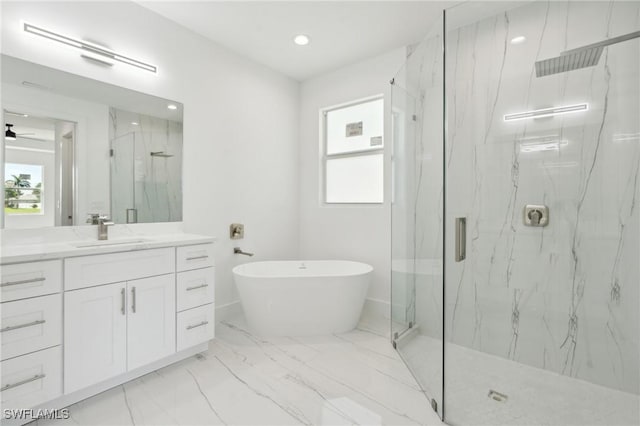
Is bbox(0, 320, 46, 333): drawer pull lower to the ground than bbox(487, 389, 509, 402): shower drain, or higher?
higher

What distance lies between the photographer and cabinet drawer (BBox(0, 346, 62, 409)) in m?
1.36

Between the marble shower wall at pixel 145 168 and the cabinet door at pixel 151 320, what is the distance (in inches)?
26.2

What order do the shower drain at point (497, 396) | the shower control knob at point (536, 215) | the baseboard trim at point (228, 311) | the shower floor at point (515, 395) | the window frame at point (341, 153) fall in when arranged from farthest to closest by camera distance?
the window frame at point (341, 153)
the baseboard trim at point (228, 311)
the shower control knob at point (536, 215)
the shower drain at point (497, 396)
the shower floor at point (515, 395)

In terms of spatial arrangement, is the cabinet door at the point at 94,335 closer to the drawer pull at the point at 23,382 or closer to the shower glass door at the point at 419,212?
the drawer pull at the point at 23,382

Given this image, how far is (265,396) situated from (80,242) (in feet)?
4.94

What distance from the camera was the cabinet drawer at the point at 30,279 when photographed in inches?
54.3

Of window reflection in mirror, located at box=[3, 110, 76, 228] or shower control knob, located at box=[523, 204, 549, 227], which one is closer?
window reflection in mirror, located at box=[3, 110, 76, 228]

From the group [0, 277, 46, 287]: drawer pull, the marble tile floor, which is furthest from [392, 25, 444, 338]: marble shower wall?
[0, 277, 46, 287]: drawer pull

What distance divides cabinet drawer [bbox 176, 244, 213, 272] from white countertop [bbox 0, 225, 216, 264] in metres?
0.04

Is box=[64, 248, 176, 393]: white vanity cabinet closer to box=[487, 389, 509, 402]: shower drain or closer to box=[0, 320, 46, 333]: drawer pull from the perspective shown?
box=[0, 320, 46, 333]: drawer pull

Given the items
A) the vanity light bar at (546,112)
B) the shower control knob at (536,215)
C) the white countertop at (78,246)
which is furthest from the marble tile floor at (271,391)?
the vanity light bar at (546,112)

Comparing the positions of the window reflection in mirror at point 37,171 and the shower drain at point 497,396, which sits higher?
the window reflection in mirror at point 37,171

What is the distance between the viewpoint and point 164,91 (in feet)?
7.98

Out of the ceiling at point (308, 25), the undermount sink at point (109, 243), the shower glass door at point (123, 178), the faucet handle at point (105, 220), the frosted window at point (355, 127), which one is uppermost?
the ceiling at point (308, 25)
